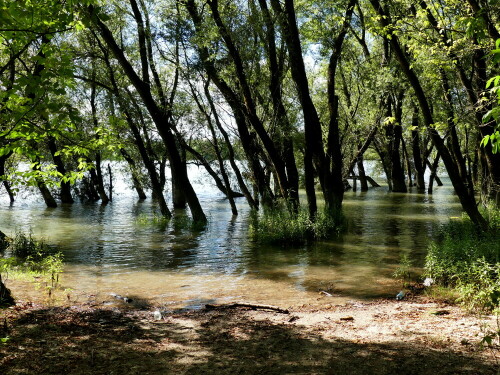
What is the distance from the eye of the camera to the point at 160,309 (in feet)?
22.5

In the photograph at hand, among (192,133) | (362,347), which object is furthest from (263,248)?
(192,133)

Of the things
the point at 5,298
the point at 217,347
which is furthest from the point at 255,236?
the point at 217,347

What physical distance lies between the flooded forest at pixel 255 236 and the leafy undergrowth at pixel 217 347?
0.09 feet

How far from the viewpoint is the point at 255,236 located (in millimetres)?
14477

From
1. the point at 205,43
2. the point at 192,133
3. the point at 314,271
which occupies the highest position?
the point at 205,43

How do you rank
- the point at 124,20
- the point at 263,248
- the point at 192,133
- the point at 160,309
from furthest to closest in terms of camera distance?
the point at 192,133 < the point at 124,20 < the point at 263,248 < the point at 160,309

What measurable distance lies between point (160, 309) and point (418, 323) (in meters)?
3.92

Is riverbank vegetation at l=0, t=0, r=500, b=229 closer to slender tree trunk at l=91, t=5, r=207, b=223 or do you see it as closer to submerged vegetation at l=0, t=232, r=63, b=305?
slender tree trunk at l=91, t=5, r=207, b=223

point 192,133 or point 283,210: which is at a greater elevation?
point 192,133

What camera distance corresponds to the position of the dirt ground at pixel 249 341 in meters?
4.15

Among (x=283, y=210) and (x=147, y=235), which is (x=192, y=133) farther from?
(x=283, y=210)

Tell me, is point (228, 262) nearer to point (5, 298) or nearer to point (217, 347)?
point (5, 298)

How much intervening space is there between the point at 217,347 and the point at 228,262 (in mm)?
6062

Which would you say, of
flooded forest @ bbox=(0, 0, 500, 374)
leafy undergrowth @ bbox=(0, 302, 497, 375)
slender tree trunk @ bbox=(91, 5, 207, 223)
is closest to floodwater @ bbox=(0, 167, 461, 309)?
flooded forest @ bbox=(0, 0, 500, 374)
